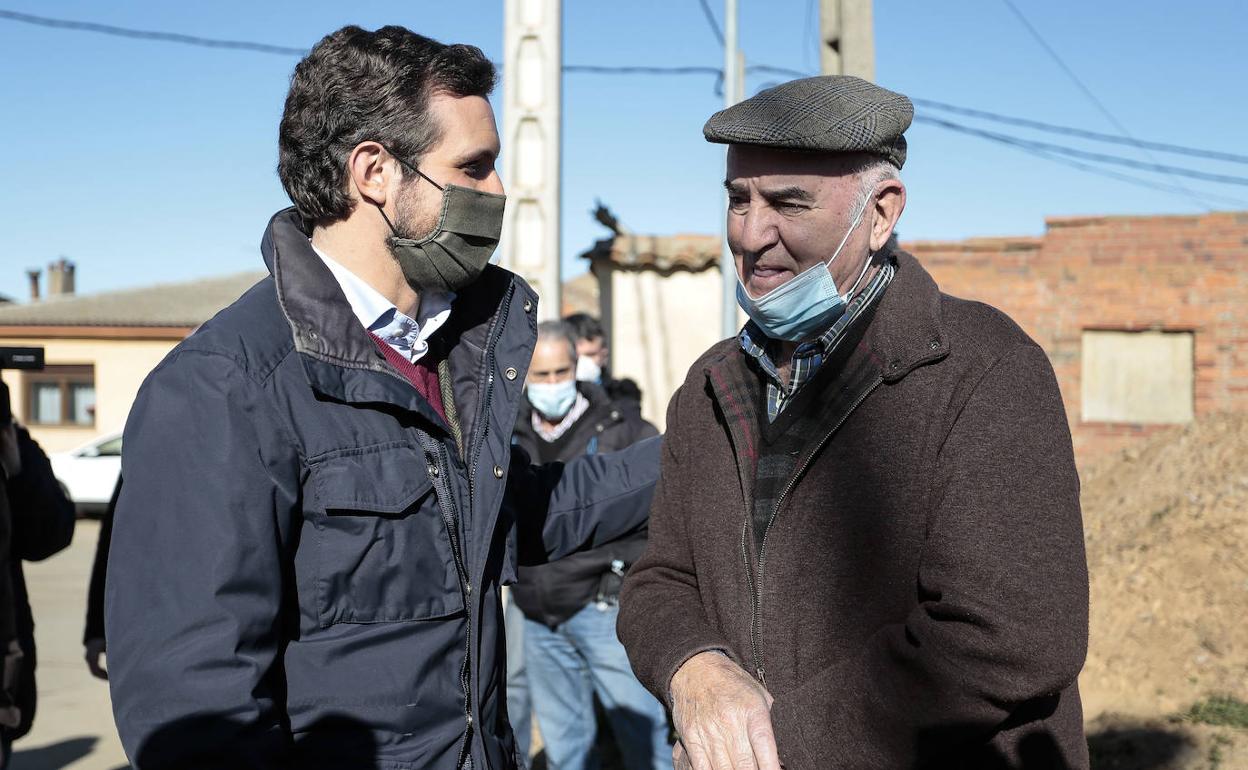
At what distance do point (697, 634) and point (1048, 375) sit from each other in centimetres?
74

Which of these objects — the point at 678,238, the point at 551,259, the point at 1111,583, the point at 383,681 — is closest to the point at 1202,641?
the point at 1111,583

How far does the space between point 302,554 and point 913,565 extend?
3.31ft

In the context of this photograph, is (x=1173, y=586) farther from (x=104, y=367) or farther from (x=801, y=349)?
(x=104, y=367)

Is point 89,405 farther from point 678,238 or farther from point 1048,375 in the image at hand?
point 1048,375

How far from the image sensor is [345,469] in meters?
1.81

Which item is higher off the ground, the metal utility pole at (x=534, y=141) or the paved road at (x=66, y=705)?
the metal utility pole at (x=534, y=141)

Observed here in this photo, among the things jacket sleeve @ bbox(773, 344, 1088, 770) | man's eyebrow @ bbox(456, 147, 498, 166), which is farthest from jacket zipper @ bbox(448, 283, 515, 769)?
jacket sleeve @ bbox(773, 344, 1088, 770)

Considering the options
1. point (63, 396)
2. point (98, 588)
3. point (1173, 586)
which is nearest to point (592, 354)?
point (98, 588)

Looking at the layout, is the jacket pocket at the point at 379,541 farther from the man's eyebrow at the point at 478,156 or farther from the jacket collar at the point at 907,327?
the jacket collar at the point at 907,327

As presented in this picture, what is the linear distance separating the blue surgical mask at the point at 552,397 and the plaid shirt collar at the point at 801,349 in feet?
8.90

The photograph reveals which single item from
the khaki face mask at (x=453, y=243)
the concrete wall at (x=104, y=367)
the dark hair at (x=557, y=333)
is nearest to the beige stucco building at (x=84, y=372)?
the concrete wall at (x=104, y=367)

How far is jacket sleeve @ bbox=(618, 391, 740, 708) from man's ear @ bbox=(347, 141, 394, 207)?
726mm

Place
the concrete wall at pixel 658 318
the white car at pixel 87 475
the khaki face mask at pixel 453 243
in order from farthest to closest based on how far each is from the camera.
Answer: the white car at pixel 87 475, the concrete wall at pixel 658 318, the khaki face mask at pixel 453 243

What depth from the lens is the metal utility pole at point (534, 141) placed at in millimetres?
6879
